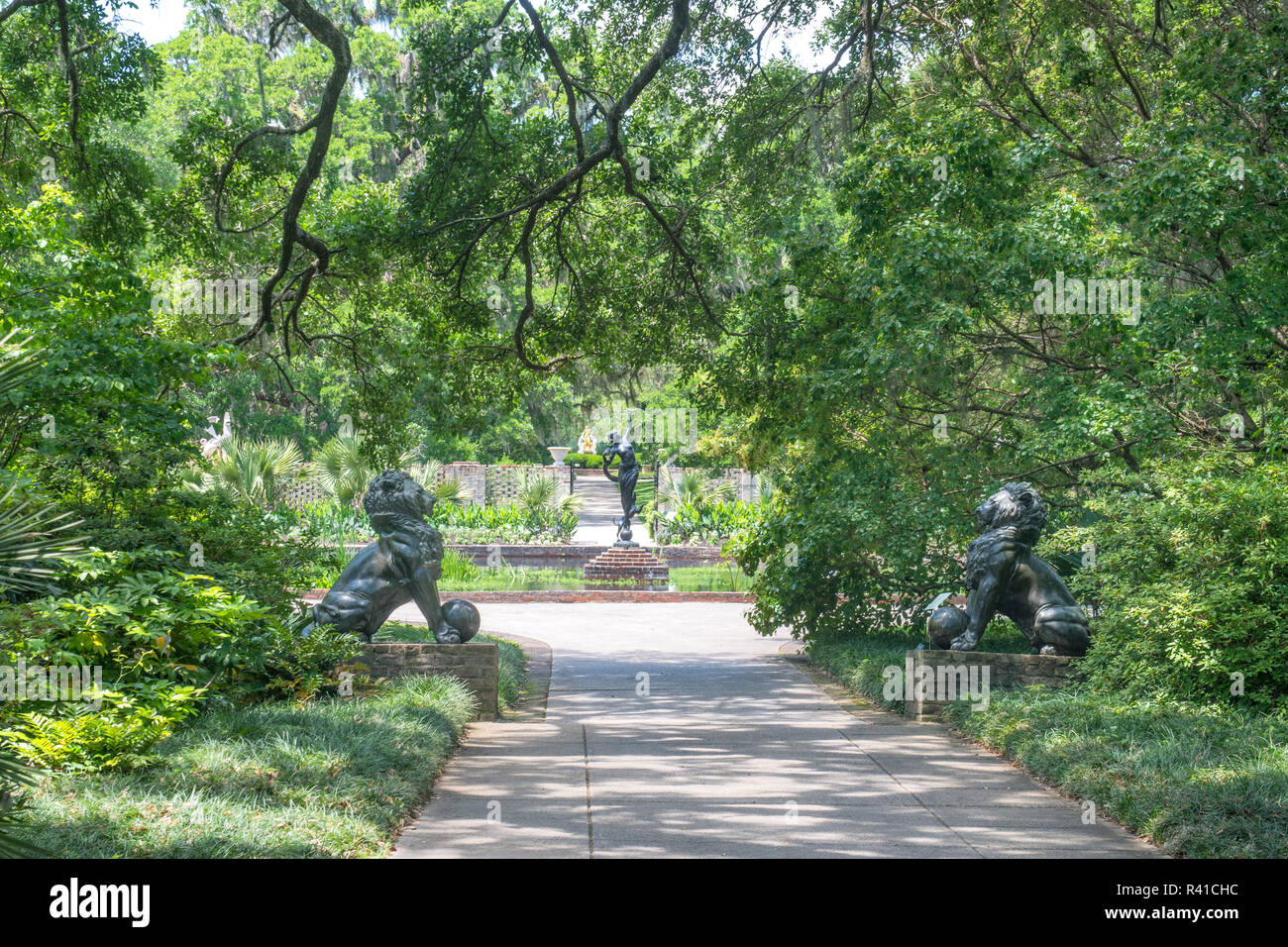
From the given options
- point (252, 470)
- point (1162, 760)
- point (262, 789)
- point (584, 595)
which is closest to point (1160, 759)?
point (1162, 760)

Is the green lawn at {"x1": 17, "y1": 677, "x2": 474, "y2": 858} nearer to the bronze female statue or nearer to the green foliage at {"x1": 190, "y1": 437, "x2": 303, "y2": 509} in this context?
the green foliage at {"x1": 190, "y1": 437, "x2": 303, "y2": 509}

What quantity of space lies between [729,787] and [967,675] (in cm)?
323

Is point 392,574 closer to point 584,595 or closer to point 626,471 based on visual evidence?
point 584,595

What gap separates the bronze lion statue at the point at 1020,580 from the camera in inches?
366

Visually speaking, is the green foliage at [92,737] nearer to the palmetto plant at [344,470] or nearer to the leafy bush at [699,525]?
the palmetto plant at [344,470]

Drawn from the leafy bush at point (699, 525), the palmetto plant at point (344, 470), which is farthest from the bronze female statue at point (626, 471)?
the palmetto plant at point (344, 470)

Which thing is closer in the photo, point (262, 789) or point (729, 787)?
point (262, 789)

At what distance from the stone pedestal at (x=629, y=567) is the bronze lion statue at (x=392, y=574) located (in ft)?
41.2

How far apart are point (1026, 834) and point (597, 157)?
7.62 m

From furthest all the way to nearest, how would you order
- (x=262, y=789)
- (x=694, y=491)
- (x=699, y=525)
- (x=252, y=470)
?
1. (x=694, y=491)
2. (x=699, y=525)
3. (x=252, y=470)
4. (x=262, y=789)

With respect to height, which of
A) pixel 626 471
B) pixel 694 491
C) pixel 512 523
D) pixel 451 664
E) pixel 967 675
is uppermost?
pixel 626 471

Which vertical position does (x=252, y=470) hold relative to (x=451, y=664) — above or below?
above

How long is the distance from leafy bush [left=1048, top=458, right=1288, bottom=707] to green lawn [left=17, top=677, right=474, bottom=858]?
196 inches

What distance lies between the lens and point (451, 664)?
9609mm
